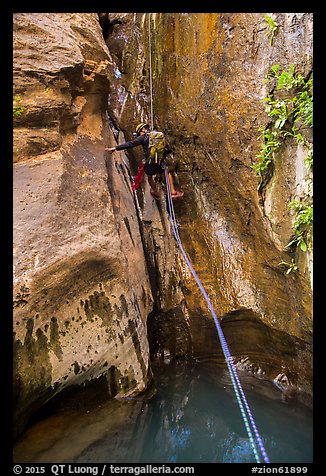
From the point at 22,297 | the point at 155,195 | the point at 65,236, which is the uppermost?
the point at 155,195

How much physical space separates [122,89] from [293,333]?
4.86 meters

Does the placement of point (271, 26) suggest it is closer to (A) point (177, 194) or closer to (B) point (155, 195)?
(A) point (177, 194)

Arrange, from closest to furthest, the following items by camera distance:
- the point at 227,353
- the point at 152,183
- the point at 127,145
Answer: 1. the point at 127,145
2. the point at 227,353
3. the point at 152,183

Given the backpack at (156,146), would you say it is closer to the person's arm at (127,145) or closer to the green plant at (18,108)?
the person's arm at (127,145)

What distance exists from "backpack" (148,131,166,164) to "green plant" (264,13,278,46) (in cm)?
189

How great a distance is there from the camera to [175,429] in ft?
13.6

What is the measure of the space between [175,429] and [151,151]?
3.79 m

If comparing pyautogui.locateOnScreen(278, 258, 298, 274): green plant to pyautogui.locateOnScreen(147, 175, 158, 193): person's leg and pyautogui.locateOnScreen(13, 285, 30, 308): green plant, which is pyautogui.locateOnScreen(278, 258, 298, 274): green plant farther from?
pyautogui.locateOnScreen(13, 285, 30, 308): green plant

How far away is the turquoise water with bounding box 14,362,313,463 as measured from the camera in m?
3.55

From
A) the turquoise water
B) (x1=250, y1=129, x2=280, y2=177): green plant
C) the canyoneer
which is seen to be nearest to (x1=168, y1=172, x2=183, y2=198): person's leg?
the canyoneer

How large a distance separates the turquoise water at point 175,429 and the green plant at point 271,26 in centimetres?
465

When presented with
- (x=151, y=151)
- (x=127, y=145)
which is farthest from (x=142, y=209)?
(x=127, y=145)

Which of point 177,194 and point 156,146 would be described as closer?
point 156,146

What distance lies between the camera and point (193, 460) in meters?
3.60
